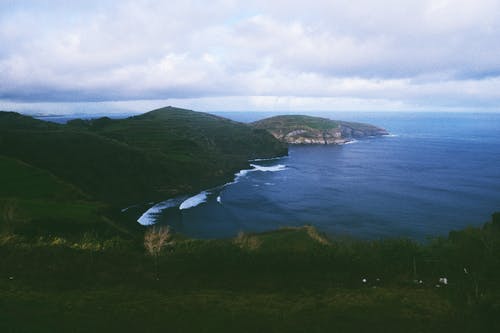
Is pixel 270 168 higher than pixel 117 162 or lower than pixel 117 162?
lower

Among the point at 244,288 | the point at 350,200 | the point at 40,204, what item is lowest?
the point at 350,200

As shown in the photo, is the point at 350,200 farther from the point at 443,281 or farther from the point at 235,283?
the point at 235,283

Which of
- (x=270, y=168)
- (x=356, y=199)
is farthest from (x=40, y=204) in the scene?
(x=270, y=168)

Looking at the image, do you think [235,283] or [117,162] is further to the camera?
[117,162]

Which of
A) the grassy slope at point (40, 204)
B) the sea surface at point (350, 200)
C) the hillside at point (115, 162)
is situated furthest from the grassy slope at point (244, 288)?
the hillside at point (115, 162)

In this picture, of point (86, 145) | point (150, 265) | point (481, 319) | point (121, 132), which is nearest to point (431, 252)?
point (481, 319)

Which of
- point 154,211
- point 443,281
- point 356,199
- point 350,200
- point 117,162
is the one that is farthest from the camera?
point 117,162

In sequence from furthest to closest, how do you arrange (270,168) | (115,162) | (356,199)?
(270,168), (115,162), (356,199)

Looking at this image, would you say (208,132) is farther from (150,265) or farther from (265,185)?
(150,265)
